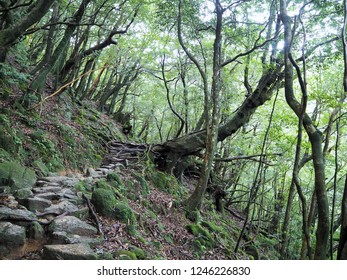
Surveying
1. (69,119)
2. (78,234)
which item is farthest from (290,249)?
(78,234)

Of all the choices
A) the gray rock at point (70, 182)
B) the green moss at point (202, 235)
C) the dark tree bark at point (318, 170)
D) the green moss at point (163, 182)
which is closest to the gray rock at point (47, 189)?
the gray rock at point (70, 182)

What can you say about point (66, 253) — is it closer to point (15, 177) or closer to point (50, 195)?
point (50, 195)

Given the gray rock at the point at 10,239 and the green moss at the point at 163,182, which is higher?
the green moss at the point at 163,182

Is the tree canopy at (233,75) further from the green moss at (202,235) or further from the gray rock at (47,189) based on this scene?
the gray rock at (47,189)

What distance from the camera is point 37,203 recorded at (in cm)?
488

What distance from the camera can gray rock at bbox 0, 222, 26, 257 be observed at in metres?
3.69

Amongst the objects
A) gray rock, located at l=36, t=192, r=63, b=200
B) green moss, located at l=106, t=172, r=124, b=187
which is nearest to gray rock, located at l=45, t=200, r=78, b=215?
gray rock, located at l=36, t=192, r=63, b=200

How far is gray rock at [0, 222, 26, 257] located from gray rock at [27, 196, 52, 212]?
0.92 metres

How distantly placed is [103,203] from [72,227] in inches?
46.1

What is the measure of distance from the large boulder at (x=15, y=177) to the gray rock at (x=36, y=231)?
1.49 metres

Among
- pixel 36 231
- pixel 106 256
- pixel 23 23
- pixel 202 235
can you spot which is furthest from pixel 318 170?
pixel 23 23

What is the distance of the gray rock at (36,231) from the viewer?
13.3 feet

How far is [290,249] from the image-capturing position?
50.7ft
